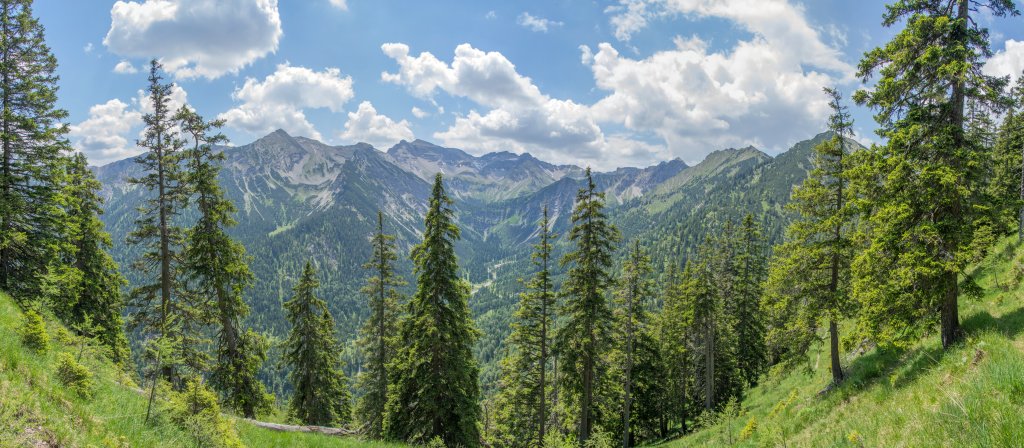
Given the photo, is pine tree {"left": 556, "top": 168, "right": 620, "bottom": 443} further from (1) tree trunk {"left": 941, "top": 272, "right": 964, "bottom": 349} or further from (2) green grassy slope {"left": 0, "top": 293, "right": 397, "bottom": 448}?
(2) green grassy slope {"left": 0, "top": 293, "right": 397, "bottom": 448}

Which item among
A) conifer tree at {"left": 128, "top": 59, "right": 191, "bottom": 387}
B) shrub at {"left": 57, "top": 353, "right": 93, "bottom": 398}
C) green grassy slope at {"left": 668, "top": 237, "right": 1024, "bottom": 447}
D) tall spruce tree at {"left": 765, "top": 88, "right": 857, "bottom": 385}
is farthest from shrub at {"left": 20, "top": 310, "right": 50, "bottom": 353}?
tall spruce tree at {"left": 765, "top": 88, "right": 857, "bottom": 385}

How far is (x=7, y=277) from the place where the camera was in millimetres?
18188

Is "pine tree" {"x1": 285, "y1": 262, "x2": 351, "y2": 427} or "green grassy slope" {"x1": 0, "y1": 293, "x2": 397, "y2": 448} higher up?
"green grassy slope" {"x1": 0, "y1": 293, "x2": 397, "y2": 448}

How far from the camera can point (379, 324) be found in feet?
102

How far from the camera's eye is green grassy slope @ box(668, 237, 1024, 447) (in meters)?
5.22

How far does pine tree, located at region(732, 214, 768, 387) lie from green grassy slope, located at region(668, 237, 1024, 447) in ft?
53.7

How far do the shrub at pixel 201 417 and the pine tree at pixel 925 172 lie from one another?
18.3 m

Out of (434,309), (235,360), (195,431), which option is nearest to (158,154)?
(235,360)

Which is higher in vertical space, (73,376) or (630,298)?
(630,298)

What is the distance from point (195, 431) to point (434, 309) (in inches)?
541

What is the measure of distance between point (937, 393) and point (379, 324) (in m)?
28.7

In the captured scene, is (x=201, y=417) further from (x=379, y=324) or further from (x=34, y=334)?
(x=379, y=324)

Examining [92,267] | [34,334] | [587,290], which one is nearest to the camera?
[34,334]

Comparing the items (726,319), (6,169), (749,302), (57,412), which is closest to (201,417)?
(57,412)
